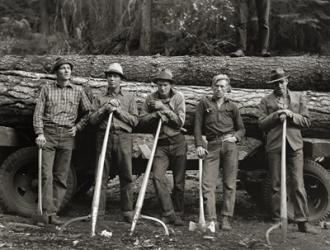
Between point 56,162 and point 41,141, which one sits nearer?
point 41,141

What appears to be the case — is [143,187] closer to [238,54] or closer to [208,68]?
[208,68]

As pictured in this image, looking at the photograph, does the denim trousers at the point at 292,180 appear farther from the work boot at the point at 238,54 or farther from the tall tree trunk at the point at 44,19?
the tall tree trunk at the point at 44,19

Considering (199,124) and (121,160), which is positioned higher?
(199,124)

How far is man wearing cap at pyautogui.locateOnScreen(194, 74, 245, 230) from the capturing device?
7.66 metres

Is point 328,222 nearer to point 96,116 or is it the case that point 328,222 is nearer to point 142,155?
point 142,155

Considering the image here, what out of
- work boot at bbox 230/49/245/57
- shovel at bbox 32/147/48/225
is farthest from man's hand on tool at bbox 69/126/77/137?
work boot at bbox 230/49/245/57

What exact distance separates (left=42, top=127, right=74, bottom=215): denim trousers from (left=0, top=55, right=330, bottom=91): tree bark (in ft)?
7.29

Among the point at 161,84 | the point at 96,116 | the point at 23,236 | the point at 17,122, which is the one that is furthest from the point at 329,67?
the point at 23,236

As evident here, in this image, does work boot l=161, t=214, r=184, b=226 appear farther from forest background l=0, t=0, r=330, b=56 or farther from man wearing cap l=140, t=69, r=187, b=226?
forest background l=0, t=0, r=330, b=56

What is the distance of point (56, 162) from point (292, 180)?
11.6 feet

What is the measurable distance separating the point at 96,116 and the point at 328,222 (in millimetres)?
4111

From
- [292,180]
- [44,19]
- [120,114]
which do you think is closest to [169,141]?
[120,114]

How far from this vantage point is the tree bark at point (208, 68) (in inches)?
384

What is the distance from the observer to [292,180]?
7852 millimetres
